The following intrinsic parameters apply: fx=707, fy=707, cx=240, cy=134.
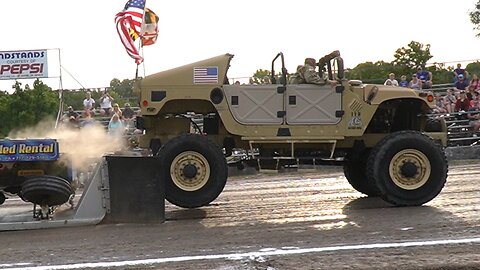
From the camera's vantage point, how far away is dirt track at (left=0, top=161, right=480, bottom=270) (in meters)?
5.67

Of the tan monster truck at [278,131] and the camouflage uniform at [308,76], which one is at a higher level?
the camouflage uniform at [308,76]

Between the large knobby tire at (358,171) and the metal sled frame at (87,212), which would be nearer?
the metal sled frame at (87,212)

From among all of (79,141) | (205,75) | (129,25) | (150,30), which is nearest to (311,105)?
(205,75)

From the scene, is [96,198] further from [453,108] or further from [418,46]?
[418,46]

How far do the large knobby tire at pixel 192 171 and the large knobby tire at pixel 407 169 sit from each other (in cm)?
192

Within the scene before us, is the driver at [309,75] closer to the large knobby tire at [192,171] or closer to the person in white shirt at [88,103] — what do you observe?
the large knobby tire at [192,171]

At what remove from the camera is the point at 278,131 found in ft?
29.1

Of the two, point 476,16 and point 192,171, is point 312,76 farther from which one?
point 476,16

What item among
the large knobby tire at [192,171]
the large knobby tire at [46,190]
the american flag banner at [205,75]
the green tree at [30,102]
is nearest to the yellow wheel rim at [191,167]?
the large knobby tire at [192,171]

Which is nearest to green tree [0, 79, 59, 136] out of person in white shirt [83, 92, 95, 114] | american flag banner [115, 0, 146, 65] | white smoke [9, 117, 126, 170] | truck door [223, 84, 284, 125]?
person in white shirt [83, 92, 95, 114]

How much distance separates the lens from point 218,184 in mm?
8586

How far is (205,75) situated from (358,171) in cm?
280

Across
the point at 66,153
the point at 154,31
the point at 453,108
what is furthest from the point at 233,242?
the point at 453,108

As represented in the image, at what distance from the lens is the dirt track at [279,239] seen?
567cm
